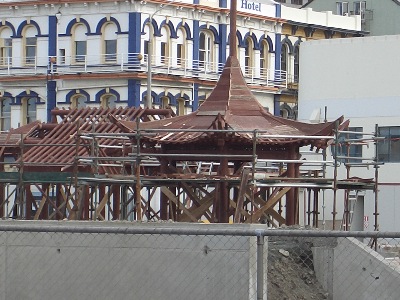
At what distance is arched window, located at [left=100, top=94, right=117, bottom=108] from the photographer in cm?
6844

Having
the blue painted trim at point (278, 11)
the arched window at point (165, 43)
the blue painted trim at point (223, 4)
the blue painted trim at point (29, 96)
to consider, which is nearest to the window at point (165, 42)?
the arched window at point (165, 43)

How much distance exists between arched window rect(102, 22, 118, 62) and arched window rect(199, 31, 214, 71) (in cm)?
531

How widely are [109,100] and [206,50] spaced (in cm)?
651

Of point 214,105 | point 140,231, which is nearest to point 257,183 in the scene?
point 214,105

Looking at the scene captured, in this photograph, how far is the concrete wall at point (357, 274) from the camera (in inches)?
826

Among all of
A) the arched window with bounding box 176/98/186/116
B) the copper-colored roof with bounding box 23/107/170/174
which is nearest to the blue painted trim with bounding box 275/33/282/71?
the arched window with bounding box 176/98/186/116

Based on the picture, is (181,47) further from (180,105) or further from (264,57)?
(264,57)

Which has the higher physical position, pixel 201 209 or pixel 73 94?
pixel 73 94

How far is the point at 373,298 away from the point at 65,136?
2057 cm

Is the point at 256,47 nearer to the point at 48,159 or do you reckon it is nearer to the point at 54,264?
the point at 48,159

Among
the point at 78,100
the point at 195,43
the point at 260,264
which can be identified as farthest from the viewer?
the point at 195,43

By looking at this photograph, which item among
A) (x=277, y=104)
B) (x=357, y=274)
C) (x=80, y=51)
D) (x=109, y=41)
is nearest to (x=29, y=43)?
(x=80, y=51)

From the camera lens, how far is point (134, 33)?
67750mm

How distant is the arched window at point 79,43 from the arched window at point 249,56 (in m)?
9.60
